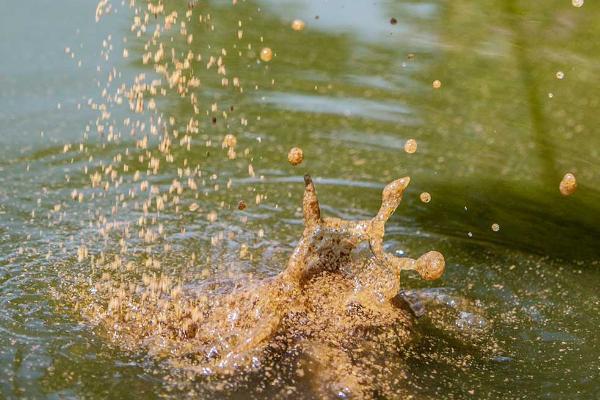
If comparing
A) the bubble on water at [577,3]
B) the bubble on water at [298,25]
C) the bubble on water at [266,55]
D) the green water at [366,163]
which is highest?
the bubble on water at [577,3]

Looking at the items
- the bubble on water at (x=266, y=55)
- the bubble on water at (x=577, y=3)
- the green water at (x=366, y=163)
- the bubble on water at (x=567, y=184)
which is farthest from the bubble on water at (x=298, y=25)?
the bubble on water at (x=567, y=184)

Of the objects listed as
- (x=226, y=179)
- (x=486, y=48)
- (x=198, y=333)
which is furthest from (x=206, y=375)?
(x=486, y=48)

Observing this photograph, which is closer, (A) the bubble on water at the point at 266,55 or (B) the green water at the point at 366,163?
(B) the green water at the point at 366,163

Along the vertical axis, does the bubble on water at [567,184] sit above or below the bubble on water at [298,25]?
below

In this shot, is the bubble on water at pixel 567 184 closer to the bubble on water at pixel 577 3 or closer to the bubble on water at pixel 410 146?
the bubble on water at pixel 410 146

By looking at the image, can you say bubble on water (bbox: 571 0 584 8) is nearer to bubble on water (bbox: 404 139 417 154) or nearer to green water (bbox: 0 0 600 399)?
green water (bbox: 0 0 600 399)

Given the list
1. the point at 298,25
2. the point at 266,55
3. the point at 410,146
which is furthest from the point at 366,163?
the point at 298,25

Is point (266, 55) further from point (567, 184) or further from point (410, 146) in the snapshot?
point (567, 184)

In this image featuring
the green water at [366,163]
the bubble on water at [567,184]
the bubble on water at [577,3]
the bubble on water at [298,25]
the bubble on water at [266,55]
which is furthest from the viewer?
the bubble on water at [577,3]

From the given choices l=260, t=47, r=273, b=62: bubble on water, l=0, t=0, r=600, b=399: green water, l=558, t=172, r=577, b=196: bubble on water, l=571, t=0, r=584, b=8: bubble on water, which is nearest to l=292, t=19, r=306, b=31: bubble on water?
l=0, t=0, r=600, b=399: green water
